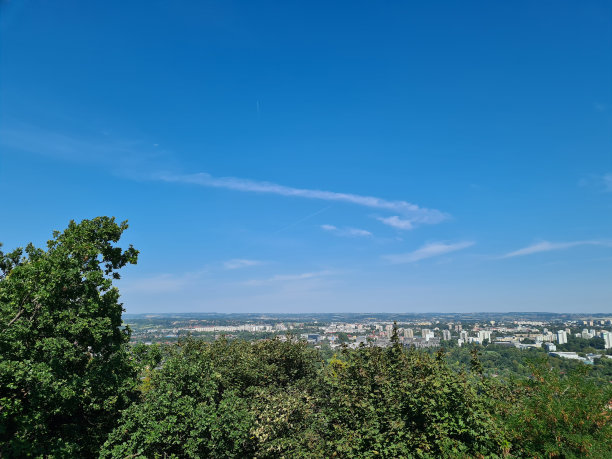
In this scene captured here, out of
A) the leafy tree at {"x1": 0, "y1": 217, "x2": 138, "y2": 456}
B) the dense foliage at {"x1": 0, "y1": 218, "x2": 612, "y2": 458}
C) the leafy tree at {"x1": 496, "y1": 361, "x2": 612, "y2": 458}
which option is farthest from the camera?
the leafy tree at {"x1": 0, "y1": 217, "x2": 138, "y2": 456}

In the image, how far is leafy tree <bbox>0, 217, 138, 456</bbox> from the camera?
10.6 metres

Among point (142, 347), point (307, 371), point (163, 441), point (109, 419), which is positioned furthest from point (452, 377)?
point (142, 347)

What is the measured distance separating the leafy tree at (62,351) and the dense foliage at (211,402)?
0.05 m

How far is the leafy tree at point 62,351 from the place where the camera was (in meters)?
10.6

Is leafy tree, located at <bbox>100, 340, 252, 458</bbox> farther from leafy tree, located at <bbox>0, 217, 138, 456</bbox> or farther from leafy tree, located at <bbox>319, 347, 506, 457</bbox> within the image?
leafy tree, located at <bbox>319, 347, 506, 457</bbox>

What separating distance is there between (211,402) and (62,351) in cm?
567

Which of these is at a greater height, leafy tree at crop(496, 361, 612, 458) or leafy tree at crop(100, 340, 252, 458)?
leafy tree at crop(496, 361, 612, 458)

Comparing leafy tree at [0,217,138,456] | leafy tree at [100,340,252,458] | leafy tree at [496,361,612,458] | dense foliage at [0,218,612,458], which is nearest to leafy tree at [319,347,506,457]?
dense foliage at [0,218,612,458]

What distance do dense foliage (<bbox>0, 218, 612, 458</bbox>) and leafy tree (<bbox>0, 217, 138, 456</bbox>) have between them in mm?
49

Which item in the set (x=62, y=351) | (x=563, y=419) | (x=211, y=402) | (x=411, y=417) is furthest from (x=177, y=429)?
(x=563, y=419)

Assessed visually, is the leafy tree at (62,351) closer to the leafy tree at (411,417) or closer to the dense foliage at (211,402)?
the dense foliage at (211,402)

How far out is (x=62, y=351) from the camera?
37.9 ft

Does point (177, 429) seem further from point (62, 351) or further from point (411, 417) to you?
point (411, 417)

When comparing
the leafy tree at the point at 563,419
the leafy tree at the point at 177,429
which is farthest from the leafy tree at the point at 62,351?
the leafy tree at the point at 563,419
